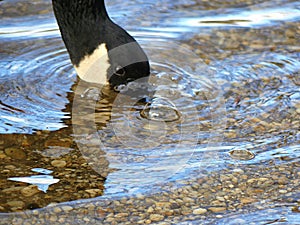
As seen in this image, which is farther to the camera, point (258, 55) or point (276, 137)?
point (258, 55)

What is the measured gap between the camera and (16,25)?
5.75 m

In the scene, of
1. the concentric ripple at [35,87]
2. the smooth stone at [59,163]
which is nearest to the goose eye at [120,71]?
the concentric ripple at [35,87]

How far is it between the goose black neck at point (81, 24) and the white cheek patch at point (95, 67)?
0.14 feet

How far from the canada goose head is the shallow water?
5.2 inches

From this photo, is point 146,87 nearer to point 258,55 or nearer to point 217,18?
point 258,55

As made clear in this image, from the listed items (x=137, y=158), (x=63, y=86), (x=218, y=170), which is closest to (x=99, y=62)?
(x=63, y=86)

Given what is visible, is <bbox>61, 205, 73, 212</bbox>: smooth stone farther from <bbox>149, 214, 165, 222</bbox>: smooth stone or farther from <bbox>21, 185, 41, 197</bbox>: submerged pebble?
<bbox>149, 214, 165, 222</bbox>: smooth stone

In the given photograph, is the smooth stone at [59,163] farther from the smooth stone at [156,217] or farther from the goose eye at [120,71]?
the goose eye at [120,71]

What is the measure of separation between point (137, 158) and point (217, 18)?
2362mm

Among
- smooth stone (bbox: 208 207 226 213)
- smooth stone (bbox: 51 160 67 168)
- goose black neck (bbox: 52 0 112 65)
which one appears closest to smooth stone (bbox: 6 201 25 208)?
smooth stone (bbox: 51 160 67 168)

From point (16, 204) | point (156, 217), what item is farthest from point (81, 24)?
point (156, 217)

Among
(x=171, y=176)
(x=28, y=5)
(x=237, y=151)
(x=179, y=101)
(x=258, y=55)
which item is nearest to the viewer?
(x=171, y=176)

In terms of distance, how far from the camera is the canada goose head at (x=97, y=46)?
4.62 meters

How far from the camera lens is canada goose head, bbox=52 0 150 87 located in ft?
15.1
